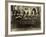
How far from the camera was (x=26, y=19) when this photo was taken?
1.55m

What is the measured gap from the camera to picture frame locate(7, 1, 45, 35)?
58.4 inches

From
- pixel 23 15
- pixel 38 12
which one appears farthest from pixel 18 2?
pixel 38 12

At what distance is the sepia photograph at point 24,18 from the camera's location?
4.88 feet

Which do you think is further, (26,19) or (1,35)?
(26,19)

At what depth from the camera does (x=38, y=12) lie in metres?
1.60

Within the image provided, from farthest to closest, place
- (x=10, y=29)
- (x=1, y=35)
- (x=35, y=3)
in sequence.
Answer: (x=35, y=3) < (x=10, y=29) < (x=1, y=35)

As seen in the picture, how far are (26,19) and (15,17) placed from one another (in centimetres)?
21

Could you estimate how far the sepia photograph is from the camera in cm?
149

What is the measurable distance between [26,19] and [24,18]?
A: 0.04 m

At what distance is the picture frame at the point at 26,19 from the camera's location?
1.48 metres

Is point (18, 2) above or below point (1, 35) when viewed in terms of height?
above

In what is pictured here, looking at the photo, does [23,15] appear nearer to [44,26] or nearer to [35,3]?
[35,3]

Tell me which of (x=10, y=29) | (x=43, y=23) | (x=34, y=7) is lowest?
(x=10, y=29)

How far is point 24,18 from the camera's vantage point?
60.7 inches
